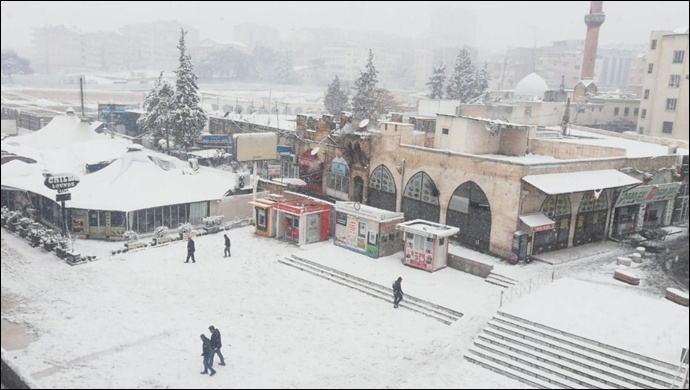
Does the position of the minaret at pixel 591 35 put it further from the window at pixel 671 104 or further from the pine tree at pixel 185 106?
the pine tree at pixel 185 106

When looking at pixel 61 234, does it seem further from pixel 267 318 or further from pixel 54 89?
pixel 54 89

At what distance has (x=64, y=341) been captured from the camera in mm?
15102

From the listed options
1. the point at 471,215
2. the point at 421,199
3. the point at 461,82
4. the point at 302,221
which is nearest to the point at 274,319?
the point at 302,221

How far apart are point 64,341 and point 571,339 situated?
1383 cm

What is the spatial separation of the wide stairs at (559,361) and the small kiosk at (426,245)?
5.35 m

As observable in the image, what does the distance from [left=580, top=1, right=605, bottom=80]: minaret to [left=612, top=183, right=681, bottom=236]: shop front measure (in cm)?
3576

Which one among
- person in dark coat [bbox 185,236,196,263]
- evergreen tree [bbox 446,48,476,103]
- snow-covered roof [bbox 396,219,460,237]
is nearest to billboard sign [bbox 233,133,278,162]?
person in dark coat [bbox 185,236,196,263]

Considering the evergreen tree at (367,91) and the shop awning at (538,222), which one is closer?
the shop awning at (538,222)

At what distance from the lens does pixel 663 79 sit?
4344 centimetres

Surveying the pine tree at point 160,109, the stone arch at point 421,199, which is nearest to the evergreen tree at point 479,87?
the pine tree at point 160,109

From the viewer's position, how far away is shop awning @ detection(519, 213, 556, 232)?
2092 centimetres

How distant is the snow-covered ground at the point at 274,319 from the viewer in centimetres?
1384

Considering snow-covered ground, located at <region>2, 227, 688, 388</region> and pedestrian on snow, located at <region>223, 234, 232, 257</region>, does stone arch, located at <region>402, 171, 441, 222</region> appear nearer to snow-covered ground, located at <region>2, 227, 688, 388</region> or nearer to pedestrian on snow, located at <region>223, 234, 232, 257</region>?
snow-covered ground, located at <region>2, 227, 688, 388</region>

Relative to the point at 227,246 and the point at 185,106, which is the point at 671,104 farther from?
the point at 185,106
